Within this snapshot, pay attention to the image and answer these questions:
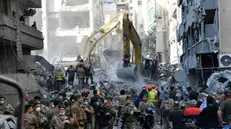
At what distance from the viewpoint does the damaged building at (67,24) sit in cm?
7038

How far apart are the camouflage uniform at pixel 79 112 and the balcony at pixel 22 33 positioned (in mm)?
9459

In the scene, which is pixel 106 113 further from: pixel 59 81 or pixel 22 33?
pixel 59 81

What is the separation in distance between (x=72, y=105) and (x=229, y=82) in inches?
398

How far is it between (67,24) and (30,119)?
65727 millimetres

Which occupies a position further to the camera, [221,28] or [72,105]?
[221,28]

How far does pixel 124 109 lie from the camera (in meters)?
12.1

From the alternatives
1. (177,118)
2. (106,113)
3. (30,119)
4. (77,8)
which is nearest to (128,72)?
(106,113)

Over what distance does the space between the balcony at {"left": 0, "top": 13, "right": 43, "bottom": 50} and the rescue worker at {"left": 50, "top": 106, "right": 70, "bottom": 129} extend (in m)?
10.5

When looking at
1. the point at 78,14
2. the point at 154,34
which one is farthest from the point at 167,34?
the point at 78,14

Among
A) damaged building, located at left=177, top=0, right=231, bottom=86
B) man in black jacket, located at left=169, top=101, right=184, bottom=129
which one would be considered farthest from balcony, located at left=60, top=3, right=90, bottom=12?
man in black jacket, located at left=169, top=101, right=184, bottom=129

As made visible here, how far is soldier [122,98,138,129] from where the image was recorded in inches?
473

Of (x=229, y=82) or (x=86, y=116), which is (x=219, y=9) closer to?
(x=229, y=82)

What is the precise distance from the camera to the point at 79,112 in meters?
11.3

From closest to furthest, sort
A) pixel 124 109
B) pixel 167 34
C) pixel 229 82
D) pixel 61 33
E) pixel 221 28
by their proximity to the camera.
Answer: pixel 124 109 → pixel 229 82 → pixel 221 28 → pixel 167 34 → pixel 61 33
